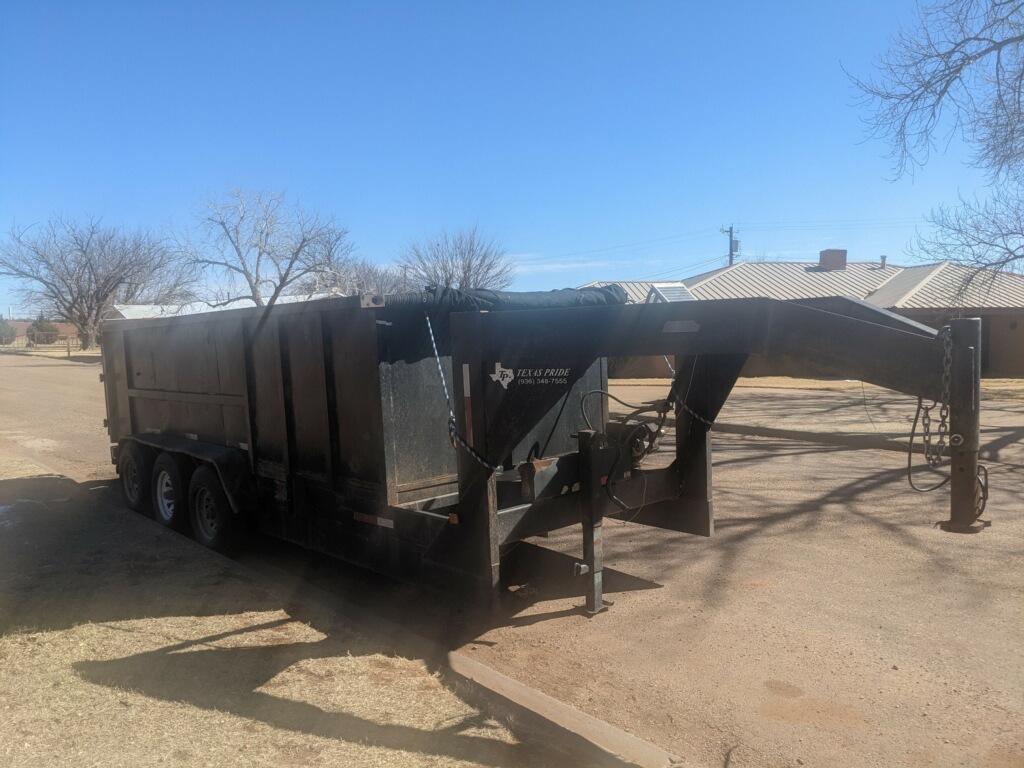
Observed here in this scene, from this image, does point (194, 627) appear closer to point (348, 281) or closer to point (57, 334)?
point (348, 281)

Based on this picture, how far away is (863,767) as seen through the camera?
11.9 ft

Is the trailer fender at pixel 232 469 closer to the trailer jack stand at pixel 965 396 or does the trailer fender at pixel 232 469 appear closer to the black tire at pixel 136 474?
the black tire at pixel 136 474

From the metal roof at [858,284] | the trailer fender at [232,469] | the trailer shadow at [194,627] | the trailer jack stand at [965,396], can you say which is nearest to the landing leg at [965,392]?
the trailer jack stand at [965,396]

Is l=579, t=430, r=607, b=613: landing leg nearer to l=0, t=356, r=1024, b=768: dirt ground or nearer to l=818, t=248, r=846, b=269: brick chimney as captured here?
l=0, t=356, r=1024, b=768: dirt ground

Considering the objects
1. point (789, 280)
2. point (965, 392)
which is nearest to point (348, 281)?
point (789, 280)

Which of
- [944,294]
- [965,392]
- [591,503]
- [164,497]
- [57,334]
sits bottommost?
[164,497]

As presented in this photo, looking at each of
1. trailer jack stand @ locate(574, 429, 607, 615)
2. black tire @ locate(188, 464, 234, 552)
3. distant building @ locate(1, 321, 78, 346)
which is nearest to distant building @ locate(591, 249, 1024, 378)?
black tire @ locate(188, 464, 234, 552)

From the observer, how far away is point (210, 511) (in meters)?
7.55

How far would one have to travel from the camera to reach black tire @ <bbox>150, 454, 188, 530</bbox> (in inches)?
310

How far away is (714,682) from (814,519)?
409 centimetres

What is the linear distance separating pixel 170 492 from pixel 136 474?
87 cm

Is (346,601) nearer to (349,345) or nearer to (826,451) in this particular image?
(349,345)

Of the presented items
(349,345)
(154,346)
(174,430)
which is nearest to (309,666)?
(349,345)

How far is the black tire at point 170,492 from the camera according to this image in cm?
787
